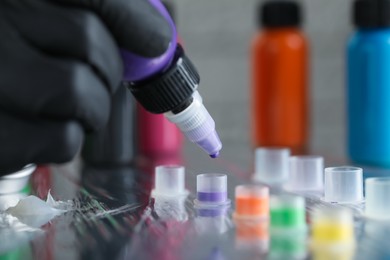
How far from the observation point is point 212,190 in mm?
762

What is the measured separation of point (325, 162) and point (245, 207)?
18.9 inches

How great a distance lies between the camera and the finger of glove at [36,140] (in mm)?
624

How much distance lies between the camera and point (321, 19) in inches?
69.3

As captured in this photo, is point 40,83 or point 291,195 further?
point 291,195

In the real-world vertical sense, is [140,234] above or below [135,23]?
below

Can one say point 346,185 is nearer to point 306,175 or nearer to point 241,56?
point 306,175

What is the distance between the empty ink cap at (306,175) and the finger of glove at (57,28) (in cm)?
33

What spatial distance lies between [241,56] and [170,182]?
0.95 meters

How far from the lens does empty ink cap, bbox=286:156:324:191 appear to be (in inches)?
33.4

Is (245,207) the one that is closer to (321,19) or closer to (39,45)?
(39,45)

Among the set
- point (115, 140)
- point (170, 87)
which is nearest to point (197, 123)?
point (170, 87)

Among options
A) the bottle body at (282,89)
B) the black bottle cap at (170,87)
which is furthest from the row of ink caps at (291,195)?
the bottle body at (282,89)

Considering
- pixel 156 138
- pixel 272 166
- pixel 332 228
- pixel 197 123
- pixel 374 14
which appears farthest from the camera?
pixel 156 138

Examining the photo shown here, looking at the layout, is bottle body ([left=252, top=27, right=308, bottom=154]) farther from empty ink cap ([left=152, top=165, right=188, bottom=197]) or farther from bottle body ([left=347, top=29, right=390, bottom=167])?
empty ink cap ([left=152, top=165, right=188, bottom=197])
